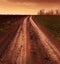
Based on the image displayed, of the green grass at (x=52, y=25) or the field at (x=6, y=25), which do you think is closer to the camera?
the field at (x=6, y=25)

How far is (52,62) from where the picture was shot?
11727 mm

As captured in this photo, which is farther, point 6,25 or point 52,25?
point 52,25

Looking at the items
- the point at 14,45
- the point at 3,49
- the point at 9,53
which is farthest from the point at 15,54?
the point at 14,45

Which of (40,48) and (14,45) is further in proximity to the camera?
(14,45)

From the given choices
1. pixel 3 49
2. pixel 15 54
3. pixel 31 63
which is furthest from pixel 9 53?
pixel 31 63

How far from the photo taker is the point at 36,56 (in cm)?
1305

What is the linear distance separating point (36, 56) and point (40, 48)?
2106 millimetres

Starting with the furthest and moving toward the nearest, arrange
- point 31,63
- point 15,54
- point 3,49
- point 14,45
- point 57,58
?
point 14,45 < point 3,49 < point 15,54 < point 57,58 < point 31,63

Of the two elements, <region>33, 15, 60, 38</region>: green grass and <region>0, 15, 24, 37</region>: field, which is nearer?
<region>0, 15, 24, 37</region>: field

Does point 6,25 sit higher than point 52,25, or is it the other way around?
point 6,25

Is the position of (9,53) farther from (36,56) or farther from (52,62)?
(52,62)

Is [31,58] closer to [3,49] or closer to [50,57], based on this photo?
[50,57]

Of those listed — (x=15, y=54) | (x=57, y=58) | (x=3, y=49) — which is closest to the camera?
(x=57, y=58)

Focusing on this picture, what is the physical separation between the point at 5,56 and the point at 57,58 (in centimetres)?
254
